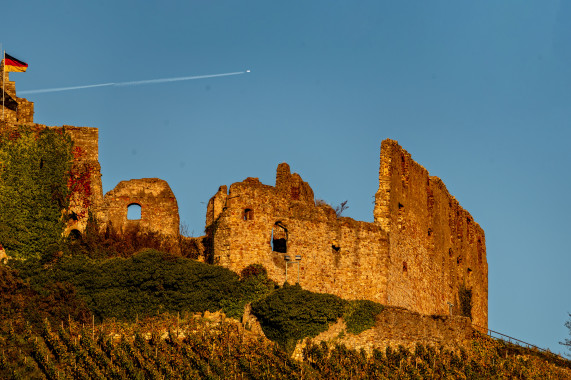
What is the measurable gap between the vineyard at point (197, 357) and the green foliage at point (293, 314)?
0.53 metres

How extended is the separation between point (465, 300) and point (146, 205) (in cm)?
1698

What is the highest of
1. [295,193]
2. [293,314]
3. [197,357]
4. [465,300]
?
[295,193]

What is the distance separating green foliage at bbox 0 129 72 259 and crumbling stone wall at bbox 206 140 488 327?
18.6 ft

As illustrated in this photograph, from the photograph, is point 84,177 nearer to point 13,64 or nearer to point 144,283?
point 13,64

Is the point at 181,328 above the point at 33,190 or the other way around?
the other way around

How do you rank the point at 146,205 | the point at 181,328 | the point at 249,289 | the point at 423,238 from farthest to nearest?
the point at 423,238, the point at 146,205, the point at 249,289, the point at 181,328

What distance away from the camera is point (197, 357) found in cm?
4178

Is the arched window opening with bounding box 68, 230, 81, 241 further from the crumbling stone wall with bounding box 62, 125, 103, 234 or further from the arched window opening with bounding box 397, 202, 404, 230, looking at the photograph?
the arched window opening with bounding box 397, 202, 404, 230

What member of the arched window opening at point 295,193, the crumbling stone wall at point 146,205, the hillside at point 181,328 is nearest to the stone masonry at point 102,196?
the crumbling stone wall at point 146,205

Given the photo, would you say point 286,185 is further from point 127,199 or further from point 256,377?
point 256,377

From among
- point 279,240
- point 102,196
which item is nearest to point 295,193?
point 279,240

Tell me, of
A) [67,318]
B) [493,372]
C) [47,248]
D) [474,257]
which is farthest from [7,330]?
[474,257]

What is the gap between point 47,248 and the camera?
46.4 m

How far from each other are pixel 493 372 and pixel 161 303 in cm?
1139
